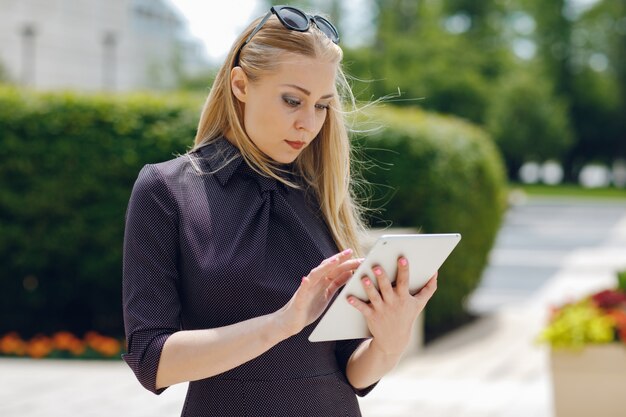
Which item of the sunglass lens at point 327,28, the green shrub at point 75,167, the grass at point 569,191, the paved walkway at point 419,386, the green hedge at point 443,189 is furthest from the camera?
the grass at point 569,191

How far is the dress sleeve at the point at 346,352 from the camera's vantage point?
1.97 metres

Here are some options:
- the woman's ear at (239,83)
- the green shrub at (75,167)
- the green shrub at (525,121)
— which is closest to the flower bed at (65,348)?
the green shrub at (75,167)

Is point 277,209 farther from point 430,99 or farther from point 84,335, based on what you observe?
point 430,99

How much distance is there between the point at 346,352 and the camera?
6.49ft

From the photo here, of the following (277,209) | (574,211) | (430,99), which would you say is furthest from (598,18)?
(277,209)

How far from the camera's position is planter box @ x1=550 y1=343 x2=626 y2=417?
5.79 meters

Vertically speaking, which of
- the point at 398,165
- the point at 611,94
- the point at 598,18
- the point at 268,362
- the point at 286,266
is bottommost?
the point at 611,94

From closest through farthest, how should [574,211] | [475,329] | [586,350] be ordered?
[586,350]
[475,329]
[574,211]

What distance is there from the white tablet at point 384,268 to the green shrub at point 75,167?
7263mm

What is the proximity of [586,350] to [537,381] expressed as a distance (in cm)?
228

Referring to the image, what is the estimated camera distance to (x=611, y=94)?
59938 mm

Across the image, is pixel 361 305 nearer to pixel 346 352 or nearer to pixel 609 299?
pixel 346 352

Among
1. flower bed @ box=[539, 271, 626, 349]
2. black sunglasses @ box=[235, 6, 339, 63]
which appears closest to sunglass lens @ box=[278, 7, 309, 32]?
black sunglasses @ box=[235, 6, 339, 63]

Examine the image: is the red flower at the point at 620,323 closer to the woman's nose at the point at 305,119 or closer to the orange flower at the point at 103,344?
the woman's nose at the point at 305,119
